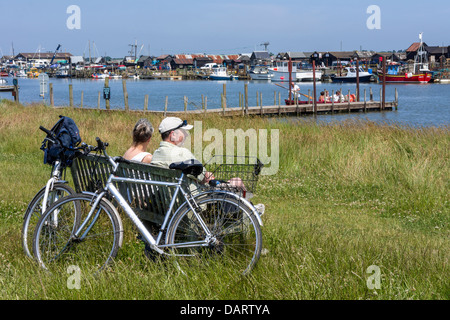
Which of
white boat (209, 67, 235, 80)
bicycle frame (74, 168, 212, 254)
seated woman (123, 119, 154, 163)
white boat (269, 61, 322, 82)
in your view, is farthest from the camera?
white boat (209, 67, 235, 80)

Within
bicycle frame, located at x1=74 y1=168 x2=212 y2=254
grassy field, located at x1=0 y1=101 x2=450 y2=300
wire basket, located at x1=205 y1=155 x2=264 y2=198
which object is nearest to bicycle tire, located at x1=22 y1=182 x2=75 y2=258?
grassy field, located at x1=0 y1=101 x2=450 y2=300

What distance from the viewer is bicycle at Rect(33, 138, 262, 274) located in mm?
3961

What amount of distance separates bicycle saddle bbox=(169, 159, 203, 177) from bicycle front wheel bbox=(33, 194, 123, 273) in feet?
1.96

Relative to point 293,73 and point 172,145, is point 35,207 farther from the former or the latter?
point 293,73

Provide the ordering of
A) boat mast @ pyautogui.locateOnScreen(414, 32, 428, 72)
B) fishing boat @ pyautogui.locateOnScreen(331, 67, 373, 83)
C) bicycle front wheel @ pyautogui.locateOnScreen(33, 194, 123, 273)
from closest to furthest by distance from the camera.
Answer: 1. bicycle front wheel @ pyautogui.locateOnScreen(33, 194, 123, 273)
2. fishing boat @ pyautogui.locateOnScreen(331, 67, 373, 83)
3. boat mast @ pyautogui.locateOnScreen(414, 32, 428, 72)

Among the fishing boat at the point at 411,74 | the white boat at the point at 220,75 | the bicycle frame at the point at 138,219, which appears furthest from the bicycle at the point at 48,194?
the white boat at the point at 220,75

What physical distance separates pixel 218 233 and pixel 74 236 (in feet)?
3.82

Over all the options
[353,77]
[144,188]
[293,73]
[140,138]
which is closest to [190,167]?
[144,188]

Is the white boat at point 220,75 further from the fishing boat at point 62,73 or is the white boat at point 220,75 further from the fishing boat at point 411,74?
the fishing boat at point 62,73

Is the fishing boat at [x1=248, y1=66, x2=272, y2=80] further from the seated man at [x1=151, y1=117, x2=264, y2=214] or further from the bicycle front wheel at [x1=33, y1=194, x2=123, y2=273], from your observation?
the bicycle front wheel at [x1=33, y1=194, x2=123, y2=273]

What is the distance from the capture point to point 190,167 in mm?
4121

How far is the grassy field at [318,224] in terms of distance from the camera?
374cm

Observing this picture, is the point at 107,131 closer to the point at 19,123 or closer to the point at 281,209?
the point at 19,123
